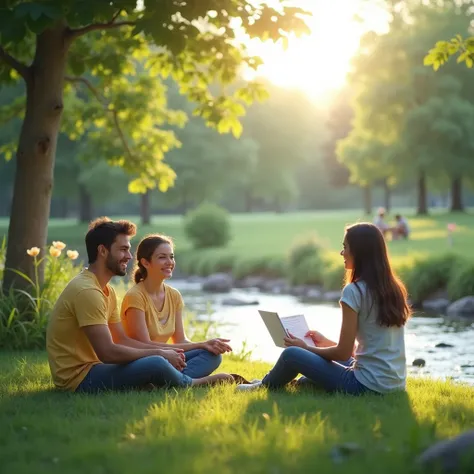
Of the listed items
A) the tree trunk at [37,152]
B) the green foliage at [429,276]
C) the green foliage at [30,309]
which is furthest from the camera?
the green foliage at [429,276]

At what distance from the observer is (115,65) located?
11.1m

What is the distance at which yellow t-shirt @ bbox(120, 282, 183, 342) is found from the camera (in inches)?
249

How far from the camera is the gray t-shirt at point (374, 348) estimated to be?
5609 millimetres

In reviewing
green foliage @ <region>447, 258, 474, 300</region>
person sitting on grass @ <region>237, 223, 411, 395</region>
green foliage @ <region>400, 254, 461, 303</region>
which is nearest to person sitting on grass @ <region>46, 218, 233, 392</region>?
person sitting on grass @ <region>237, 223, 411, 395</region>

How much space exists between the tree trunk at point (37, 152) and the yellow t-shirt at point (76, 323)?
3.79 meters

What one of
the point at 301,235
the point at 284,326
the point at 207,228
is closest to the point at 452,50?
the point at 284,326

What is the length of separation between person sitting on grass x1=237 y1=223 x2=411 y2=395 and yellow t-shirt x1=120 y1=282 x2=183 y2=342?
1.13 m

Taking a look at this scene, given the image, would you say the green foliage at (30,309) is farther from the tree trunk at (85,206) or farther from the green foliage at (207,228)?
the tree trunk at (85,206)

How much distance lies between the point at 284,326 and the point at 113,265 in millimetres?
1323

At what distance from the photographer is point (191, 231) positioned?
3191cm

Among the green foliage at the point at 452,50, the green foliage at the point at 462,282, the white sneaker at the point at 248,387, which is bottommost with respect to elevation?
the green foliage at the point at 462,282

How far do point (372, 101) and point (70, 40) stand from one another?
29625 mm

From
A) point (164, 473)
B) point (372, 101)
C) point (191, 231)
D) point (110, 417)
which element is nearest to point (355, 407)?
point (110, 417)

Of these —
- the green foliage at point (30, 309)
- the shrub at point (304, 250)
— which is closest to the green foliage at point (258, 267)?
the shrub at point (304, 250)
